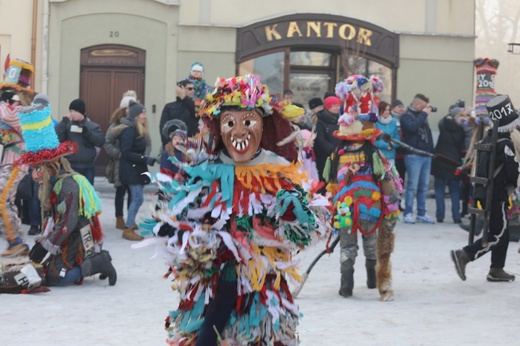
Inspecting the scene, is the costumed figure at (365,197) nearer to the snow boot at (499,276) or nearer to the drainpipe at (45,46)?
the snow boot at (499,276)

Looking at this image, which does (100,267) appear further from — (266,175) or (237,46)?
(237,46)

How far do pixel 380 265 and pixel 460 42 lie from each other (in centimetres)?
1385

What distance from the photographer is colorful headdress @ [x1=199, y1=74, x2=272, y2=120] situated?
5.83 m

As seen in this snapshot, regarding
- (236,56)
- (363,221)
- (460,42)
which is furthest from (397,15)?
(363,221)

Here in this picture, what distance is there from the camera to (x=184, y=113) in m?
13.8

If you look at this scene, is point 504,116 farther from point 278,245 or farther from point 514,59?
point 514,59

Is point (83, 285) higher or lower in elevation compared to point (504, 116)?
lower

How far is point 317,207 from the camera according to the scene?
230 inches

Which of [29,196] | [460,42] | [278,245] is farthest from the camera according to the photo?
[460,42]

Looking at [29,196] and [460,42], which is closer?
[29,196]

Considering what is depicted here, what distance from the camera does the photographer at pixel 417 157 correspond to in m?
16.0

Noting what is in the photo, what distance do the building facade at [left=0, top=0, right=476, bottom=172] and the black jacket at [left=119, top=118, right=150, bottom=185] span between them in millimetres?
7389

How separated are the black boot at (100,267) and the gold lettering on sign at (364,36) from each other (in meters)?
12.8

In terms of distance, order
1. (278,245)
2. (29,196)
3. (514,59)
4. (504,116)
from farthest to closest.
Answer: (514,59)
(29,196)
(504,116)
(278,245)
